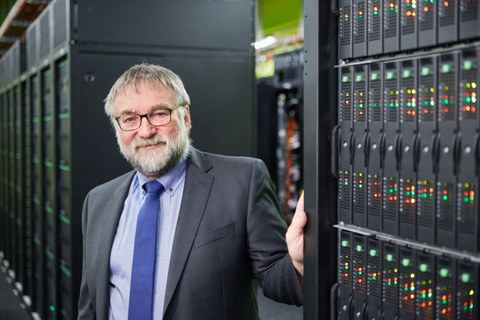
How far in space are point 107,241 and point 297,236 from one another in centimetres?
84

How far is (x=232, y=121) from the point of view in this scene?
338 centimetres

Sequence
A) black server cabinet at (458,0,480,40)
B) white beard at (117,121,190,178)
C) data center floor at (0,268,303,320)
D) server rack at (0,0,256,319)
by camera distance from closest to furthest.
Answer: black server cabinet at (458,0,480,40) < white beard at (117,121,190,178) < server rack at (0,0,256,319) < data center floor at (0,268,303,320)

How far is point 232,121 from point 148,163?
118cm

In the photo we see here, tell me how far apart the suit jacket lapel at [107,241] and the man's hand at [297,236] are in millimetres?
749

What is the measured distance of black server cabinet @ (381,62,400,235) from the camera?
4.77 feet

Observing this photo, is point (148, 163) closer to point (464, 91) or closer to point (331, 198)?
point (331, 198)

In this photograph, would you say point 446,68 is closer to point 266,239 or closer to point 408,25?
point 408,25

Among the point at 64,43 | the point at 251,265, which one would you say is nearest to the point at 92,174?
the point at 64,43

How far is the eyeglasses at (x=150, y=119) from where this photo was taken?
7.43ft

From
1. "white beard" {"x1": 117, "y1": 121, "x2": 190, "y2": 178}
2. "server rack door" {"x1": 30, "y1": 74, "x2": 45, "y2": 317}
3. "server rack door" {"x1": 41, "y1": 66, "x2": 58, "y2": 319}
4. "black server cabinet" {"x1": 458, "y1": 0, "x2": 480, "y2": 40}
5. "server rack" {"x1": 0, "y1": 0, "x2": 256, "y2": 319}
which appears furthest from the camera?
"server rack door" {"x1": 30, "y1": 74, "x2": 45, "y2": 317}

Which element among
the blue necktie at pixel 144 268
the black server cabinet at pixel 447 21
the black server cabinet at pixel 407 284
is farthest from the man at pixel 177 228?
the black server cabinet at pixel 447 21

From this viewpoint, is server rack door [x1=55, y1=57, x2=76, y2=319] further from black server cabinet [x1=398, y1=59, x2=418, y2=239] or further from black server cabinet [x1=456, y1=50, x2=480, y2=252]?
black server cabinet [x1=456, y1=50, x2=480, y2=252]

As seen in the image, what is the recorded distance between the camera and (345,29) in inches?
64.2

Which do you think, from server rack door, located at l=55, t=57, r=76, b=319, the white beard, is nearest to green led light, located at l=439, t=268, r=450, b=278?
the white beard
